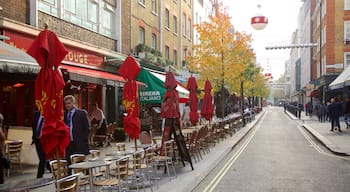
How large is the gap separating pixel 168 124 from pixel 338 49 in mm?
37265

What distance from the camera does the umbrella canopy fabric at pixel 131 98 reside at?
9719mm

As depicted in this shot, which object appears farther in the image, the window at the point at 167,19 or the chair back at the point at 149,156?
the window at the point at 167,19

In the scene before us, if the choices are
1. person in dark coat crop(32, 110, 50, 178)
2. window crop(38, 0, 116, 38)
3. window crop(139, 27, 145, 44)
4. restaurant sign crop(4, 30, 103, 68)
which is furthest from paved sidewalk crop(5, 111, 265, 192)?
window crop(139, 27, 145, 44)

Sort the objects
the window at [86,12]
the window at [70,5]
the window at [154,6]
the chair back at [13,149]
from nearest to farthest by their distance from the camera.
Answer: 1. the chair back at [13,149]
2. the window at [86,12]
3. the window at [70,5]
4. the window at [154,6]

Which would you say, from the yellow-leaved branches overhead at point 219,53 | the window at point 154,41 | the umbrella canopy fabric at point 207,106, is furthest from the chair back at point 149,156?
the window at point 154,41

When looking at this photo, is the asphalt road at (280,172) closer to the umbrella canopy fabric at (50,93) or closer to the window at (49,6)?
the umbrella canopy fabric at (50,93)

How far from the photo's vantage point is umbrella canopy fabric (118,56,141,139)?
9719 mm

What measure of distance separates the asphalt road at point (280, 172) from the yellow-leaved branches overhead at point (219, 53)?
9.59 metres

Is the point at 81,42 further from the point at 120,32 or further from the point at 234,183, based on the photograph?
the point at 234,183

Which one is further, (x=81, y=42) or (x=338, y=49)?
(x=338, y=49)

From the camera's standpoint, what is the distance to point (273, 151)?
51.4ft

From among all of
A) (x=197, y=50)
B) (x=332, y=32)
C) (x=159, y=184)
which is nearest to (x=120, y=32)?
(x=197, y=50)

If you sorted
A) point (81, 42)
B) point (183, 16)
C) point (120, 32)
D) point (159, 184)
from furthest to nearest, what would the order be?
point (183, 16)
point (120, 32)
point (81, 42)
point (159, 184)

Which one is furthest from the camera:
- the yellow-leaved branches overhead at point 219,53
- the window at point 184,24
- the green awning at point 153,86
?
the window at point 184,24
